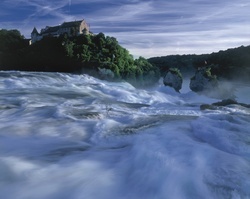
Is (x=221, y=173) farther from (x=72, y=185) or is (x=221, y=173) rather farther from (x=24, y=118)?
(x=24, y=118)

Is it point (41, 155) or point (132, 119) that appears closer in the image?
point (41, 155)

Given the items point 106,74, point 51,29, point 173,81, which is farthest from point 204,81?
point 51,29

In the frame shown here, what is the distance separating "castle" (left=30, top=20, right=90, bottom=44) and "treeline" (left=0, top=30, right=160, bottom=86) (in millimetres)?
12426

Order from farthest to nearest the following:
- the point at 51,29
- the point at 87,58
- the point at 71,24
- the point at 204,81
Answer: the point at 51,29 → the point at 71,24 → the point at 87,58 → the point at 204,81

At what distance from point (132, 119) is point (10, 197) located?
6.35 m

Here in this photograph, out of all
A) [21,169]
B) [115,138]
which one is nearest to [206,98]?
[115,138]

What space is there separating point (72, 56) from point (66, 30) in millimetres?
20721

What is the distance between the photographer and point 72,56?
151 ft

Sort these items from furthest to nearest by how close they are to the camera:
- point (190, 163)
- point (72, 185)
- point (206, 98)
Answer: point (206, 98) → point (190, 163) → point (72, 185)

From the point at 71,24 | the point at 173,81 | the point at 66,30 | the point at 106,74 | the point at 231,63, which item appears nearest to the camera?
the point at 173,81

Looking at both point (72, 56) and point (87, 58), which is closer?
point (87, 58)

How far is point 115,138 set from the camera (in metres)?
7.83

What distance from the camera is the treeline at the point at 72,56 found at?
44844mm

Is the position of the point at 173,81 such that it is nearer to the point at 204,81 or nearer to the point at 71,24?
the point at 204,81
